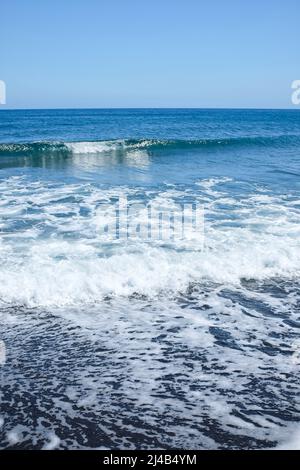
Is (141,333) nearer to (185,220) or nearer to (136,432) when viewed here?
(136,432)

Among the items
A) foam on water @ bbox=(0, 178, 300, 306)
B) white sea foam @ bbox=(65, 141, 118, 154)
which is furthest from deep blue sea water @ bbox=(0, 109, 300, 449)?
white sea foam @ bbox=(65, 141, 118, 154)

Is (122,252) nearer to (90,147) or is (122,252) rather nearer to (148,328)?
(148,328)

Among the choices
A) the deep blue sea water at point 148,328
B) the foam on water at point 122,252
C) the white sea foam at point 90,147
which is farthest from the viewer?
the white sea foam at point 90,147

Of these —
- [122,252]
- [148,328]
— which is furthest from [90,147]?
[148,328]

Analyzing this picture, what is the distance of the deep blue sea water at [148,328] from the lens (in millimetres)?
3617

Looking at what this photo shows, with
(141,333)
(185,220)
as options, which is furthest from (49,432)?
(185,220)

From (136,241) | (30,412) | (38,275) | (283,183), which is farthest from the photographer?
(283,183)

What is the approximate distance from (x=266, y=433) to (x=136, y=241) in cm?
536

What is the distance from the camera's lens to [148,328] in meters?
5.22

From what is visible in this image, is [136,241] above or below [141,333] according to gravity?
above

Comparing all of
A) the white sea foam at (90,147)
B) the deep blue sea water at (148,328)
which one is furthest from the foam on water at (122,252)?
the white sea foam at (90,147)

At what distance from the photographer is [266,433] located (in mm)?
3500

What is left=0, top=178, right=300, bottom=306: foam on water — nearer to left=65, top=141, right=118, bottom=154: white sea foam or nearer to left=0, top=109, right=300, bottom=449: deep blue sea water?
left=0, top=109, right=300, bottom=449: deep blue sea water

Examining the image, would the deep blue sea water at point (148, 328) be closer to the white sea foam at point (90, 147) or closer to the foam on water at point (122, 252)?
the foam on water at point (122, 252)
